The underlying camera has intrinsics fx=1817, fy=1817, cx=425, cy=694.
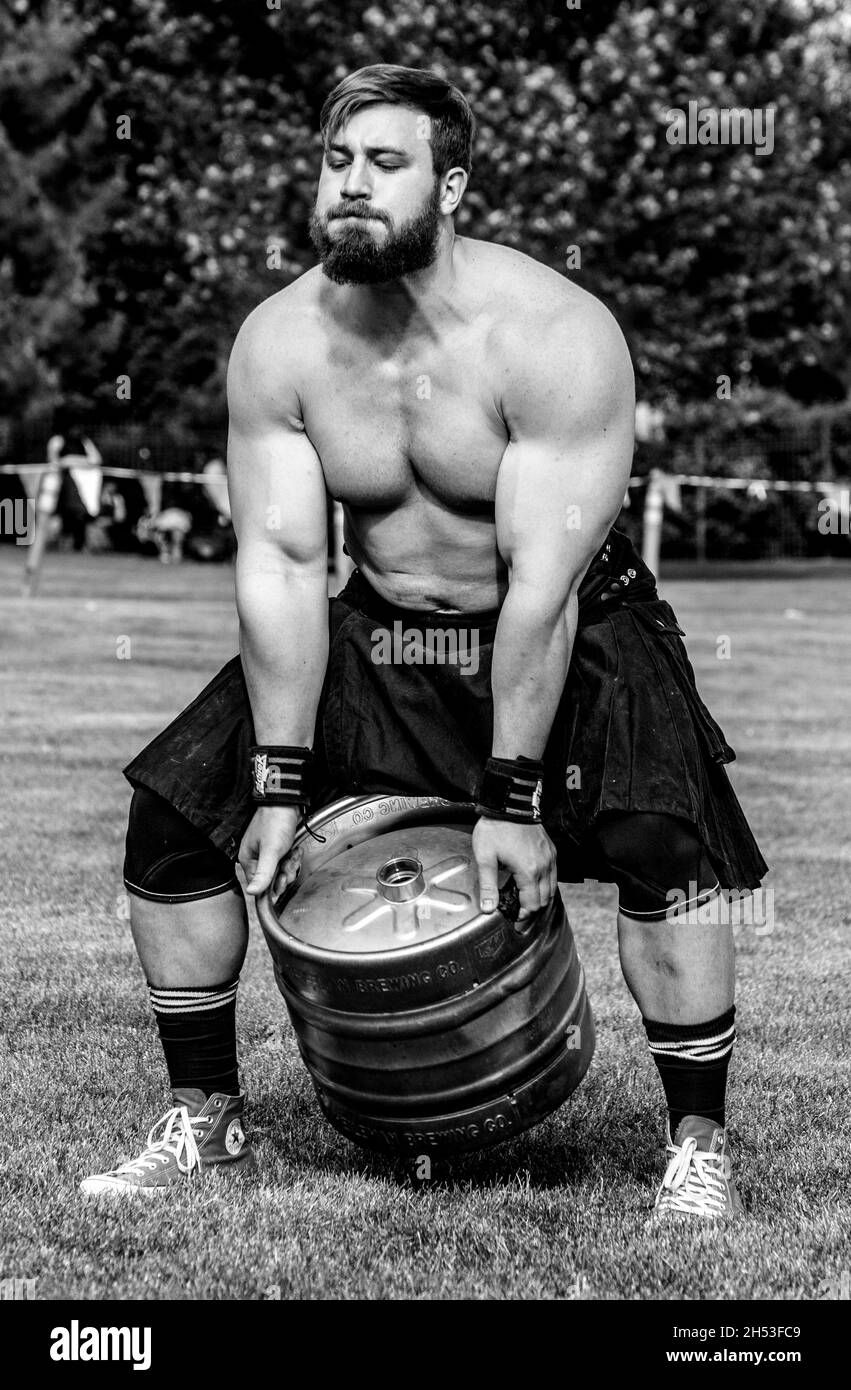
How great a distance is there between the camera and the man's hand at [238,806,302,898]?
3137mm

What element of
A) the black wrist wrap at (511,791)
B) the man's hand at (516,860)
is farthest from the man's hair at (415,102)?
the man's hand at (516,860)

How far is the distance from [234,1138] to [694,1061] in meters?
0.85

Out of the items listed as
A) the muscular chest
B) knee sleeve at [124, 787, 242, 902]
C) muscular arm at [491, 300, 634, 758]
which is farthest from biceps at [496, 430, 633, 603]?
knee sleeve at [124, 787, 242, 902]

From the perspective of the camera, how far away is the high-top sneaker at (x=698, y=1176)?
119 inches

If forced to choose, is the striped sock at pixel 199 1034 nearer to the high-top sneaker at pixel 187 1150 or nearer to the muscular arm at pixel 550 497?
the high-top sneaker at pixel 187 1150

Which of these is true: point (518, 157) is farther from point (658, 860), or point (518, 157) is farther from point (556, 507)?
point (658, 860)

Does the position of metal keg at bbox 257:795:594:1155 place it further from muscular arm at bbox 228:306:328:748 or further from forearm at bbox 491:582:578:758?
muscular arm at bbox 228:306:328:748

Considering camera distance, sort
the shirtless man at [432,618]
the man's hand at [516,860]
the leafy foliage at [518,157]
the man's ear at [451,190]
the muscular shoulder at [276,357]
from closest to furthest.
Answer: the man's hand at [516,860] < the shirtless man at [432,618] < the man's ear at [451,190] < the muscular shoulder at [276,357] < the leafy foliage at [518,157]

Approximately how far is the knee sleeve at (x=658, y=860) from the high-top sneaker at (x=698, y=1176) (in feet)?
1.29

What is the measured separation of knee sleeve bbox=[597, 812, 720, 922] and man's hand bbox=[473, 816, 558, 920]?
0.49 ft

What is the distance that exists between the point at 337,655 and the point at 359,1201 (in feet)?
3.17
